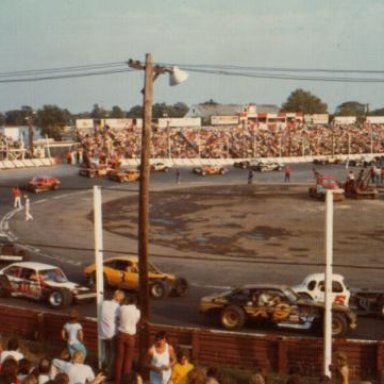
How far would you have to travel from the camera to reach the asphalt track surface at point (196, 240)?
24.7 meters

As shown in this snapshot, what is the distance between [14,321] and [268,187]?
44.1 m

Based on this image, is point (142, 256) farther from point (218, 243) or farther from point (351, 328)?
point (218, 243)

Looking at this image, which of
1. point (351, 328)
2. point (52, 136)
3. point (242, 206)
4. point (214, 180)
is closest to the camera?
point (351, 328)

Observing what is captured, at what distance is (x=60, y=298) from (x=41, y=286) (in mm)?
924

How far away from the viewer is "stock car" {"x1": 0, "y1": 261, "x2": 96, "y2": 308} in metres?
21.5

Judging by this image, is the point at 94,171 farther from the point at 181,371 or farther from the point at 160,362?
the point at 181,371

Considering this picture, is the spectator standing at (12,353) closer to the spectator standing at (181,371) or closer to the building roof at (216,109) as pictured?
the spectator standing at (181,371)

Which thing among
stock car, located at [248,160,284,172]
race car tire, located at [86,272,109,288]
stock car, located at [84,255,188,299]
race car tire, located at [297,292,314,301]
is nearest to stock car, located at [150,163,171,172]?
stock car, located at [248,160,284,172]

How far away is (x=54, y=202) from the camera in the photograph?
49906 millimetres

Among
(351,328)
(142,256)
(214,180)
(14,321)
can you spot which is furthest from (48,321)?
(214,180)

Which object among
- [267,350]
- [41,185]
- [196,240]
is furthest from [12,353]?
[41,185]

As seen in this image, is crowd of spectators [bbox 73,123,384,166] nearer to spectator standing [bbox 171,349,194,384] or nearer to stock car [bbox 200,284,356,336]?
stock car [bbox 200,284,356,336]

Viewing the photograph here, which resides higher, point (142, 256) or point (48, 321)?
point (142, 256)

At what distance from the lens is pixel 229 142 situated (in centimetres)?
10462
